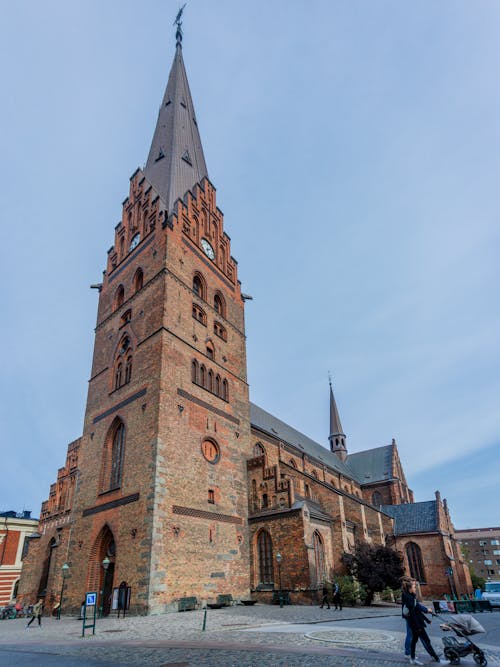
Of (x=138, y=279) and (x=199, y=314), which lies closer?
(x=199, y=314)

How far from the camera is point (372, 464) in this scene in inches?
2336

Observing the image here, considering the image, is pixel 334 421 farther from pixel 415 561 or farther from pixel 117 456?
pixel 117 456

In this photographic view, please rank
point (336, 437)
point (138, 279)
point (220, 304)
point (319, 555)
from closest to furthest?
point (319, 555) → point (138, 279) → point (220, 304) → point (336, 437)

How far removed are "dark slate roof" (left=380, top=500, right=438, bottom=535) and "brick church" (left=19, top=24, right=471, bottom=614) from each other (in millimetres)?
3436

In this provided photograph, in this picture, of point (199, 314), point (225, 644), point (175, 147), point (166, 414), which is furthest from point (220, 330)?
point (225, 644)

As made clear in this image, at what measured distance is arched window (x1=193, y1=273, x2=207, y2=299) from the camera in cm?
2869

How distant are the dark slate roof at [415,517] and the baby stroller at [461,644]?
3672 centimetres

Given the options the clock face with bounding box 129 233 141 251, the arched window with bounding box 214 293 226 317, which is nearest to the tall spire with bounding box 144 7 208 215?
the clock face with bounding box 129 233 141 251

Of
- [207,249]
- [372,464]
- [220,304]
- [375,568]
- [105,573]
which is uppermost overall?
[207,249]

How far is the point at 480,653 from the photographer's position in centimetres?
718

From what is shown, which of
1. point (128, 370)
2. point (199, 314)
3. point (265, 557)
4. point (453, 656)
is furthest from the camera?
point (199, 314)

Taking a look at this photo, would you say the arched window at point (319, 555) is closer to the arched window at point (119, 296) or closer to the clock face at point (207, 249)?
the arched window at point (119, 296)

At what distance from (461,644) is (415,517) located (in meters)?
39.7

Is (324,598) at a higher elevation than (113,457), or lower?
lower
